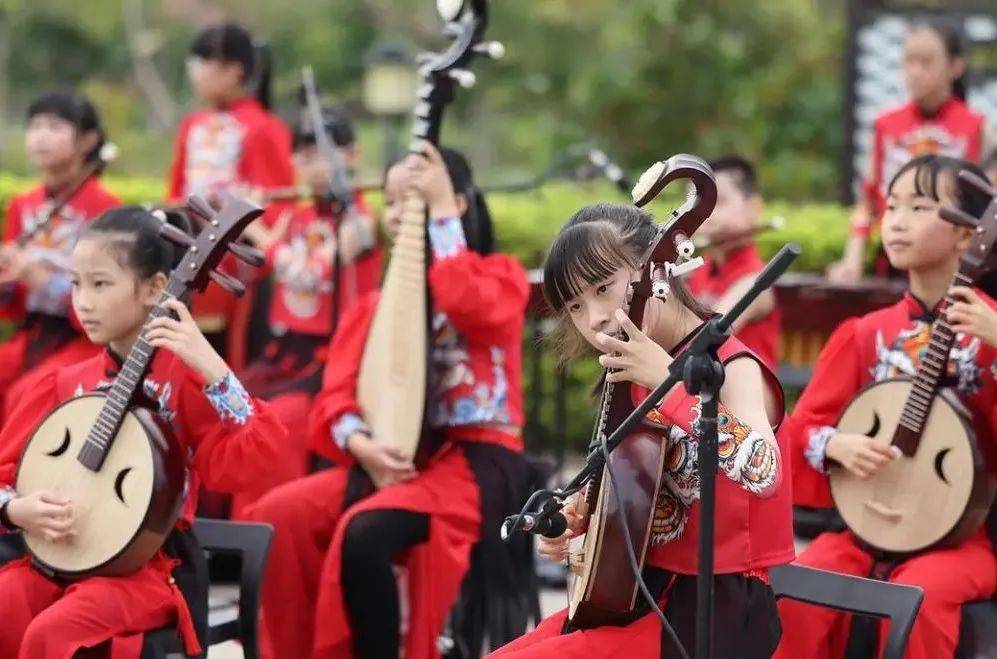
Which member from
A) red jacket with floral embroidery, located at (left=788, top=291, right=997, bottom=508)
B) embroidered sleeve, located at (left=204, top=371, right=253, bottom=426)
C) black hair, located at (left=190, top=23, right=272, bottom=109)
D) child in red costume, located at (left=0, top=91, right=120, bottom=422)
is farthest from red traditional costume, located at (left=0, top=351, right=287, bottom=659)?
black hair, located at (left=190, top=23, right=272, bottom=109)

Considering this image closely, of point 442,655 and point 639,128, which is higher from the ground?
point 639,128

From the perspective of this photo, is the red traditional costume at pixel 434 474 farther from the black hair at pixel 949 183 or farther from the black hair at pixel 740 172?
the black hair at pixel 740 172

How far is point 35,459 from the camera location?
3.71 meters

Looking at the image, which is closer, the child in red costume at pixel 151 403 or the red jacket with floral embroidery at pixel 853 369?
the child in red costume at pixel 151 403

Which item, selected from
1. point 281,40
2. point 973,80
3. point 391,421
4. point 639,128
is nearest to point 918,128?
point 973,80

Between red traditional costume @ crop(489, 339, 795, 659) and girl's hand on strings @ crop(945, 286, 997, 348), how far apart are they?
0.64 metres

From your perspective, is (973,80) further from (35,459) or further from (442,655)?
(35,459)

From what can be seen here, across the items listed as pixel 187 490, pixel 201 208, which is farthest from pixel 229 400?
pixel 201 208

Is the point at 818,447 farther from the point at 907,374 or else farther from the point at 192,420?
the point at 192,420

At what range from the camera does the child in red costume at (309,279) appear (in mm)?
5688

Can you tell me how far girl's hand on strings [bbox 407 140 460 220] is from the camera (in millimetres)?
4336

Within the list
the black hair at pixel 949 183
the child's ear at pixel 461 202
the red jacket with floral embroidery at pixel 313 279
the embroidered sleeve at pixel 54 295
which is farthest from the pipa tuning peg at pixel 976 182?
the embroidered sleeve at pixel 54 295

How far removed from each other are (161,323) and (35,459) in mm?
441

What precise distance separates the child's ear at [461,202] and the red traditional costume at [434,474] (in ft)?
0.41
